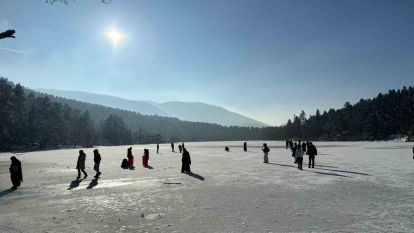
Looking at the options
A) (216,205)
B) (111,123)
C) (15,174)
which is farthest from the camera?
(111,123)

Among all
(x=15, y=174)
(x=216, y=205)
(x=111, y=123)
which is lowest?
(x=216, y=205)

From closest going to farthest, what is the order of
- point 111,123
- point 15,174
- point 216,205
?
point 216,205, point 15,174, point 111,123

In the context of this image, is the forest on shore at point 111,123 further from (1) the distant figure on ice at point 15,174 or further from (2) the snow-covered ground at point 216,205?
(2) the snow-covered ground at point 216,205

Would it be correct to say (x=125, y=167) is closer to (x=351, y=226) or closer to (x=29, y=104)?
(x=351, y=226)

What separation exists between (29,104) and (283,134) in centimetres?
11632

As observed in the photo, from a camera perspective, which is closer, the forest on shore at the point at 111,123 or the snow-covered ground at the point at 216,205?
the snow-covered ground at the point at 216,205

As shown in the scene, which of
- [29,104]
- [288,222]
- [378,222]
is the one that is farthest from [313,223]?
[29,104]

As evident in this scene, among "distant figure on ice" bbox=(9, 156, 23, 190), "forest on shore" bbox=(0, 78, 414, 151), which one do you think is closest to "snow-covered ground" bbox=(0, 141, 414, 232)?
"distant figure on ice" bbox=(9, 156, 23, 190)

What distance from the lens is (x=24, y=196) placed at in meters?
15.6

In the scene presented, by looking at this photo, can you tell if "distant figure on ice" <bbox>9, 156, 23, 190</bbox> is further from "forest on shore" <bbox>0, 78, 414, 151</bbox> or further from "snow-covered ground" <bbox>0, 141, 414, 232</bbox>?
"forest on shore" <bbox>0, 78, 414, 151</bbox>

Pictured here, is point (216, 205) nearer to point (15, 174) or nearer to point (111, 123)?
point (15, 174)

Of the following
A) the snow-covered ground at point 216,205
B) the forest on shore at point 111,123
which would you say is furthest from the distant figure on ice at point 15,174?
the forest on shore at point 111,123

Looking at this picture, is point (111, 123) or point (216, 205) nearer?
point (216, 205)

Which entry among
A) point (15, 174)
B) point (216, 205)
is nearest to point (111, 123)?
point (15, 174)
